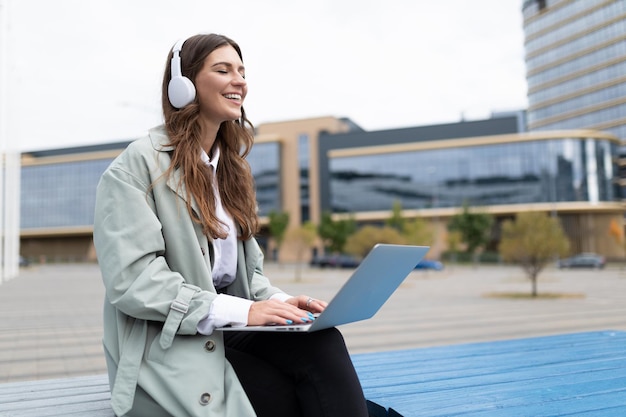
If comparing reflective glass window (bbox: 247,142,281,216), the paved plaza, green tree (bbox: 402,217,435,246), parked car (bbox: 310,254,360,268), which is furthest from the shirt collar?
reflective glass window (bbox: 247,142,281,216)

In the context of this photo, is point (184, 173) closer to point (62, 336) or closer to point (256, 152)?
point (62, 336)

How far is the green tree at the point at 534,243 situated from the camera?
14695 millimetres

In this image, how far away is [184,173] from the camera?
1611 millimetres

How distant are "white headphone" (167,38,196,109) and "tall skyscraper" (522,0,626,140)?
242ft

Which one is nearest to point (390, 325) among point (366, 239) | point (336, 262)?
point (366, 239)

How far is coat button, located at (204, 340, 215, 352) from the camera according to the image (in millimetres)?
1479

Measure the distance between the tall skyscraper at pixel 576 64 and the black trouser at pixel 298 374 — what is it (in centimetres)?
7380

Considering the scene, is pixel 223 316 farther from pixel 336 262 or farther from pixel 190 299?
pixel 336 262

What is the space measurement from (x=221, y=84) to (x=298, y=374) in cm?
95

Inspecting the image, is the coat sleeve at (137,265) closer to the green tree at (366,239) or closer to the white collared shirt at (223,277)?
the white collared shirt at (223,277)

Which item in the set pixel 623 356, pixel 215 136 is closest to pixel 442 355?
pixel 623 356

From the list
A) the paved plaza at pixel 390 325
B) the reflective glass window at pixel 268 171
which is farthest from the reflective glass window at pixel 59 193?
the paved plaza at pixel 390 325

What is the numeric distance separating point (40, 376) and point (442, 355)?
425cm

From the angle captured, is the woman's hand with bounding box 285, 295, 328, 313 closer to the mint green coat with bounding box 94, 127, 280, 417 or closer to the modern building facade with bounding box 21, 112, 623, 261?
the mint green coat with bounding box 94, 127, 280, 417
